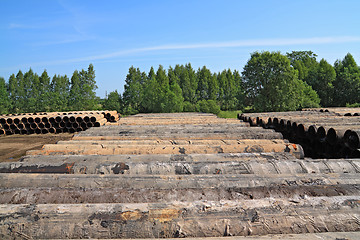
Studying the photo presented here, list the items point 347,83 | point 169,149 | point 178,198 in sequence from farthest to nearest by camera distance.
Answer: point 347,83
point 169,149
point 178,198

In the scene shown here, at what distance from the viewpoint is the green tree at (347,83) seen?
133ft

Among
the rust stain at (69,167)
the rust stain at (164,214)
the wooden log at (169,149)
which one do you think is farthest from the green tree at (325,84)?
the rust stain at (164,214)

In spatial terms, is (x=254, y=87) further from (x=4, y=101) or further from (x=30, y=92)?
(x=30, y=92)

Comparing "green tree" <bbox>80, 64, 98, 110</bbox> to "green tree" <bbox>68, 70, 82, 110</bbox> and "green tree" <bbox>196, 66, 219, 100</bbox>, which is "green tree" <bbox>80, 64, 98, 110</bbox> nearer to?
"green tree" <bbox>68, 70, 82, 110</bbox>

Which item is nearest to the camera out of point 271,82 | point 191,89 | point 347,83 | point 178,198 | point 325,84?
point 178,198

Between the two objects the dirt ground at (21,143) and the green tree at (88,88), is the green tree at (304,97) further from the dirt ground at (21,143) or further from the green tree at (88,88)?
the green tree at (88,88)

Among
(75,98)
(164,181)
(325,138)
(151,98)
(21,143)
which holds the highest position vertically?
(75,98)

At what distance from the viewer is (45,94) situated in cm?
4444

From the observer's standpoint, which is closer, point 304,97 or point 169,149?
point 169,149

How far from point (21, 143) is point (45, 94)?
117 feet

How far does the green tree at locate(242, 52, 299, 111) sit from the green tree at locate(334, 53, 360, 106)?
1546 cm

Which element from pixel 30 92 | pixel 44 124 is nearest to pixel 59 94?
pixel 30 92

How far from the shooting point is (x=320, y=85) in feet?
145

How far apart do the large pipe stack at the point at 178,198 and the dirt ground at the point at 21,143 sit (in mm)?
9144
